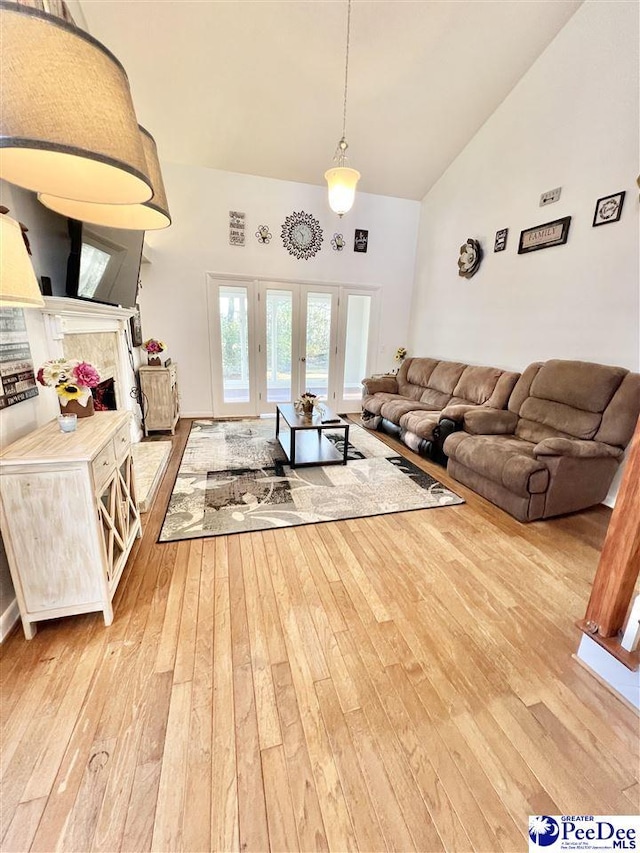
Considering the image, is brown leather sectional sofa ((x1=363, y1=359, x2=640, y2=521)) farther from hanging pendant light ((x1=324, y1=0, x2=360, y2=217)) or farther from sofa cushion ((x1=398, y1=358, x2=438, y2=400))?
hanging pendant light ((x1=324, y1=0, x2=360, y2=217))

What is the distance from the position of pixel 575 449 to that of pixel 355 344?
382cm

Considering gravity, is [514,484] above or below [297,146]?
below

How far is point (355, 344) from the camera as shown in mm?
5797

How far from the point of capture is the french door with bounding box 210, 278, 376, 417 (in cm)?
509

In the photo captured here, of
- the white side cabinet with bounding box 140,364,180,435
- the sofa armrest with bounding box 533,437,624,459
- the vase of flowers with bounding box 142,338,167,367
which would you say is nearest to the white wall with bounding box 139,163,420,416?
the vase of flowers with bounding box 142,338,167,367

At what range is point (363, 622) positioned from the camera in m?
1.73

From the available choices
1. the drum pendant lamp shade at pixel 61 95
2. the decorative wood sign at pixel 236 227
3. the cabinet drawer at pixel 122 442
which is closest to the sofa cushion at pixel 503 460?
the cabinet drawer at pixel 122 442

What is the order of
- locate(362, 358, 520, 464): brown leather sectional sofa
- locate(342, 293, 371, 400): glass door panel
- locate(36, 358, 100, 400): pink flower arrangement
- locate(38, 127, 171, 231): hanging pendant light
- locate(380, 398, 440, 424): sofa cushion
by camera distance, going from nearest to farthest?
1. locate(38, 127, 171, 231): hanging pendant light
2. locate(36, 358, 100, 400): pink flower arrangement
3. locate(362, 358, 520, 464): brown leather sectional sofa
4. locate(380, 398, 440, 424): sofa cushion
5. locate(342, 293, 371, 400): glass door panel

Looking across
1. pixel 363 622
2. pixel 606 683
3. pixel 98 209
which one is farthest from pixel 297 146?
pixel 606 683

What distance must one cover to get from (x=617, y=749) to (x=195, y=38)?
5190 mm

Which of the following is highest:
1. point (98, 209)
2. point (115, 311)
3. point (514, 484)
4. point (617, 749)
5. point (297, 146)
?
point (297, 146)

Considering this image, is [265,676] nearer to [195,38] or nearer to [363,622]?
[363,622]

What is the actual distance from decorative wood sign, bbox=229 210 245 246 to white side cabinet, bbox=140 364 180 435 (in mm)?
1993

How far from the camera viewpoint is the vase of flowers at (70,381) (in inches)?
68.7
